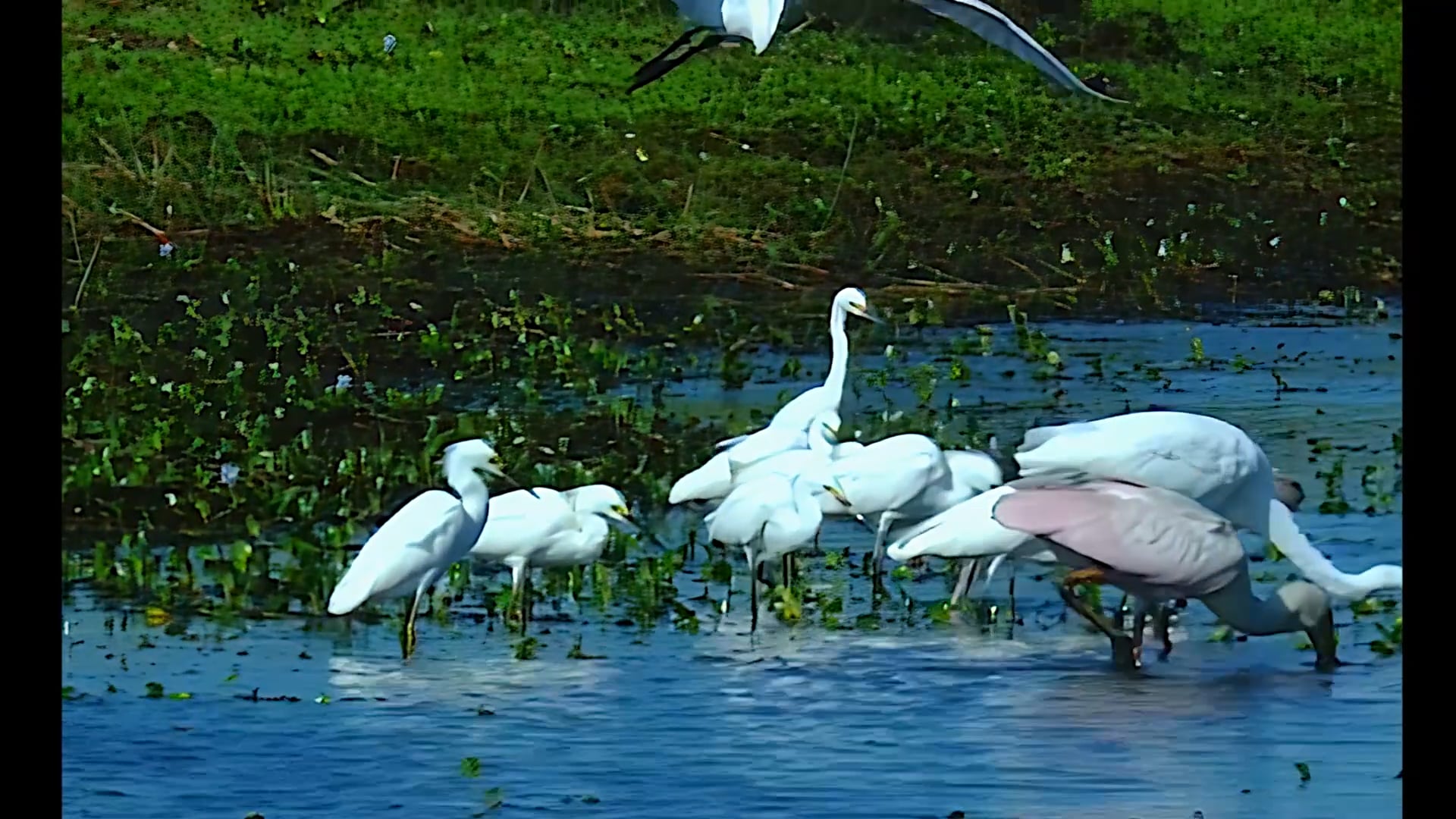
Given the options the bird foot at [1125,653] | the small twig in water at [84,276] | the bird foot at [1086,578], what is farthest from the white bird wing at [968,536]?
the small twig in water at [84,276]

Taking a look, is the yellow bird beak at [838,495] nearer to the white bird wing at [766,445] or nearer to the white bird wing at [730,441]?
the white bird wing at [766,445]

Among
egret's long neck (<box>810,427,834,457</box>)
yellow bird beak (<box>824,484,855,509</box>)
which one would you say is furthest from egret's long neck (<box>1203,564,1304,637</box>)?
egret's long neck (<box>810,427,834,457</box>)

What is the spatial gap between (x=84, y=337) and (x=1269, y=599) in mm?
3367

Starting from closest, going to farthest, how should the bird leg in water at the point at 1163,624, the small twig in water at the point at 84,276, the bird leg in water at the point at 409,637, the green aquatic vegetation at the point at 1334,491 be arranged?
the bird leg in water at the point at 409,637 < the bird leg in water at the point at 1163,624 < the green aquatic vegetation at the point at 1334,491 < the small twig in water at the point at 84,276

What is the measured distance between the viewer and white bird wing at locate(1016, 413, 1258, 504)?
525 centimetres

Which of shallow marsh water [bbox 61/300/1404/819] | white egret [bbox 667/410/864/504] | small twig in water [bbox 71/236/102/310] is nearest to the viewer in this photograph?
shallow marsh water [bbox 61/300/1404/819]

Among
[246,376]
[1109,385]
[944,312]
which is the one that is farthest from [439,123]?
[1109,385]

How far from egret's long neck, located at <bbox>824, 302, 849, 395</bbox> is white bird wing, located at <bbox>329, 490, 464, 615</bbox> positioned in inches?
42.7

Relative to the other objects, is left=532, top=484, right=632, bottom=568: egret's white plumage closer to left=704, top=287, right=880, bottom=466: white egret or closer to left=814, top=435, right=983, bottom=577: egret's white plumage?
left=704, top=287, right=880, bottom=466: white egret

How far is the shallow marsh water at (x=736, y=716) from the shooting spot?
4832 mm

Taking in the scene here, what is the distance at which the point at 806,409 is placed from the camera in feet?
18.8

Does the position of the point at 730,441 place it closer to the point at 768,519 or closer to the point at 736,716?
the point at 768,519

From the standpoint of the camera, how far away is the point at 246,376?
6.39 meters

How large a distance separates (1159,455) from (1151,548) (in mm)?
304
